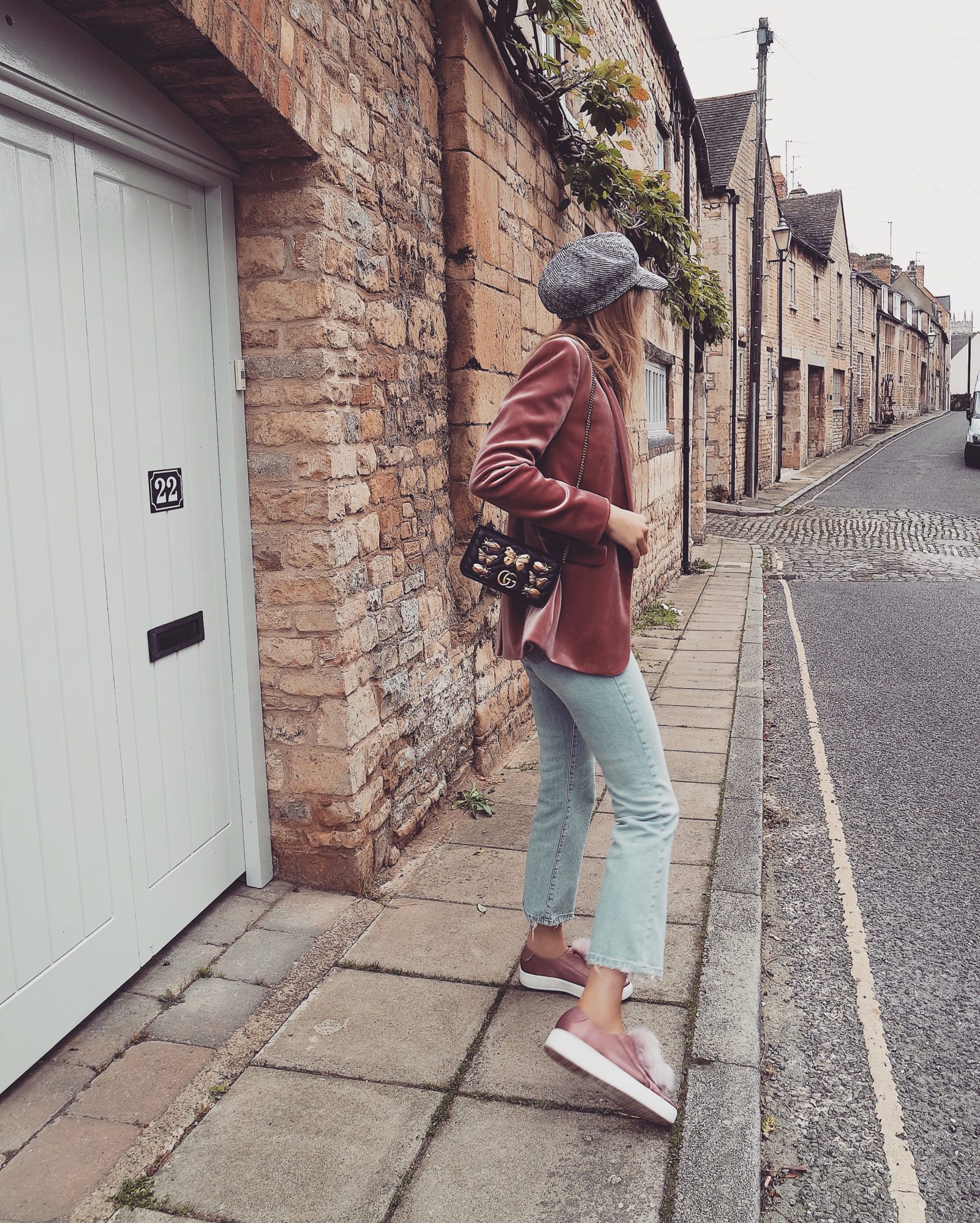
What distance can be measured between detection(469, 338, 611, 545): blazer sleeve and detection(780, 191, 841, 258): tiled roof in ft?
103

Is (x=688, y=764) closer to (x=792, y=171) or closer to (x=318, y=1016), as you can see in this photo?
(x=318, y=1016)

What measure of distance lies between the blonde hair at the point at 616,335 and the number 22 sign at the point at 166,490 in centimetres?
129

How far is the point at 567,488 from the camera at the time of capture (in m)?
2.33

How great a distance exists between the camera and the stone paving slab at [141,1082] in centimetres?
243

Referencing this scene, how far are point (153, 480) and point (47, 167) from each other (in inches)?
34.2

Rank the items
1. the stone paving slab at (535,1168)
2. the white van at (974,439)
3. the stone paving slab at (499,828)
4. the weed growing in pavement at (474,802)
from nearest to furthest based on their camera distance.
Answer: the stone paving slab at (535,1168) < the stone paving slab at (499,828) < the weed growing in pavement at (474,802) < the white van at (974,439)

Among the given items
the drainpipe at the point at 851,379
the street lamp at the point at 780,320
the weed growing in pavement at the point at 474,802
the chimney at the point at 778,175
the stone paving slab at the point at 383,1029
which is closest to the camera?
the stone paving slab at the point at 383,1029

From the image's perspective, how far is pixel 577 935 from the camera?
→ 3.25 meters

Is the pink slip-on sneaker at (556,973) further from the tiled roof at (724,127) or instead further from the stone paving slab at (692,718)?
the tiled roof at (724,127)

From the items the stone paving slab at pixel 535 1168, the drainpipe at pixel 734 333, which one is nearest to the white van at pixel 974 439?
the drainpipe at pixel 734 333

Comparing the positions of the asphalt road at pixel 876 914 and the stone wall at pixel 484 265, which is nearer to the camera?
the asphalt road at pixel 876 914

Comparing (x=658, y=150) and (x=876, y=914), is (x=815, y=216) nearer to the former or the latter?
(x=658, y=150)

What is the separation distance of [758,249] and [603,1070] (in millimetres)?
21175

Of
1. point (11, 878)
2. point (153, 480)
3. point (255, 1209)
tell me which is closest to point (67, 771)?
point (11, 878)
